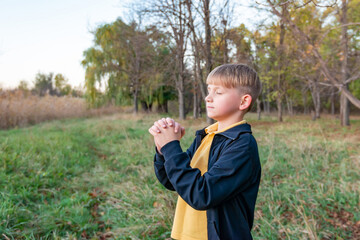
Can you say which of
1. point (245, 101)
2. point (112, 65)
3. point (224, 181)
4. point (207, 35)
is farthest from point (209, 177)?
point (112, 65)

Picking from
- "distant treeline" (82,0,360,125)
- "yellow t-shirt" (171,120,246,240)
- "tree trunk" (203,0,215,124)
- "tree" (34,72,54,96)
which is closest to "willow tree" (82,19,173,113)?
"distant treeline" (82,0,360,125)

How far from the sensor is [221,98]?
0.96 metres

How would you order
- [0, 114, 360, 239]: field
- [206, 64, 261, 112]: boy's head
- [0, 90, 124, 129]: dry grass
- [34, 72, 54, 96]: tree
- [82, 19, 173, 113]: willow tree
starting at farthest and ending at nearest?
1. [34, 72, 54, 96]: tree
2. [82, 19, 173, 113]: willow tree
3. [0, 90, 124, 129]: dry grass
4. [0, 114, 360, 239]: field
5. [206, 64, 261, 112]: boy's head

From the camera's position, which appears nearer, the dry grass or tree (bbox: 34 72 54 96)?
the dry grass

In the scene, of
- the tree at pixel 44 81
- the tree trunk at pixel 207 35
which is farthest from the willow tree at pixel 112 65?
the tree at pixel 44 81

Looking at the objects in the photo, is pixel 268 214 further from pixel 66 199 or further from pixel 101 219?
pixel 66 199

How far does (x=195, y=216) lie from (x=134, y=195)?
8.66 ft

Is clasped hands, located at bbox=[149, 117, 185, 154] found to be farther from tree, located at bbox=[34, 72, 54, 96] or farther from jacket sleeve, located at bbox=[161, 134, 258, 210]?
tree, located at bbox=[34, 72, 54, 96]

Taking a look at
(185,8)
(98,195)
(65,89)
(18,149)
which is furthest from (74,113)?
(65,89)

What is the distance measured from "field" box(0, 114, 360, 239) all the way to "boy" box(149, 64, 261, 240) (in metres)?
1.03

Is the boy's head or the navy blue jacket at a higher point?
the boy's head

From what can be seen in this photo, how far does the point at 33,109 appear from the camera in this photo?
42.3 feet

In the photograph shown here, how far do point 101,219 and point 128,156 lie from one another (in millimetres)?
2560

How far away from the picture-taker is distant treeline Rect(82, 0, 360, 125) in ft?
17.4
